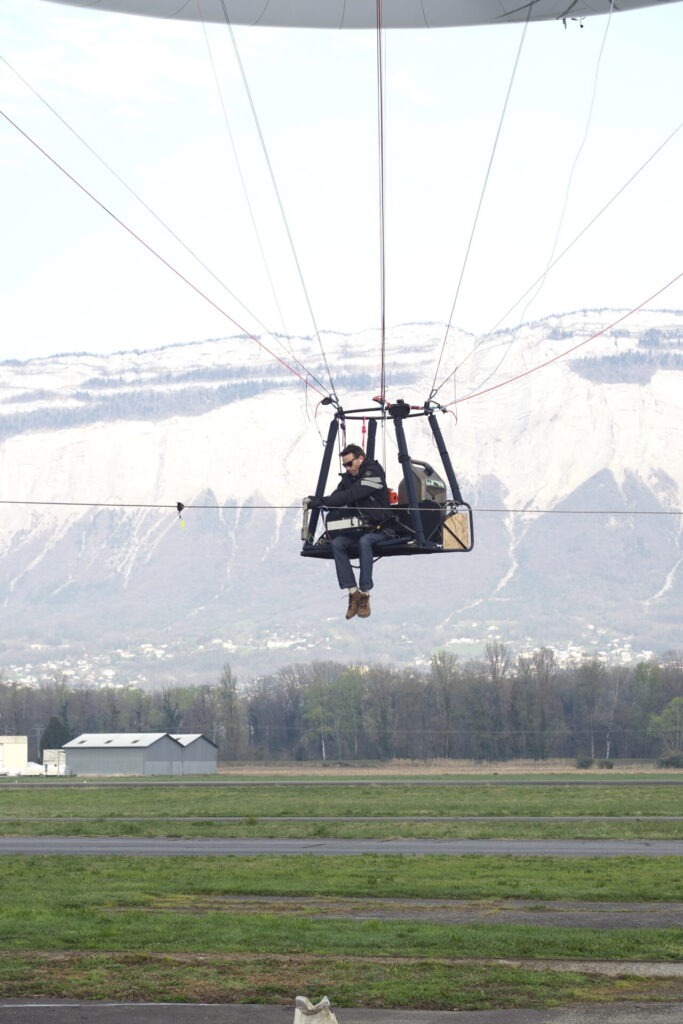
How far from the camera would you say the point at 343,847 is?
37.2 metres

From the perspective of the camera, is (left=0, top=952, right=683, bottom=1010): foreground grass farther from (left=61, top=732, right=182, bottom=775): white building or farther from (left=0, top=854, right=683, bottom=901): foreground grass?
(left=61, top=732, right=182, bottom=775): white building

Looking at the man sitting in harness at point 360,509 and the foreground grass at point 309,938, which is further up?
the man sitting in harness at point 360,509

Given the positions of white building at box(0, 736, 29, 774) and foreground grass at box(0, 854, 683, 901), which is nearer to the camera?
foreground grass at box(0, 854, 683, 901)

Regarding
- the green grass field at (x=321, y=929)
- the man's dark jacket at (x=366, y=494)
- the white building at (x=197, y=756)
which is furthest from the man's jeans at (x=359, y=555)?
the white building at (x=197, y=756)

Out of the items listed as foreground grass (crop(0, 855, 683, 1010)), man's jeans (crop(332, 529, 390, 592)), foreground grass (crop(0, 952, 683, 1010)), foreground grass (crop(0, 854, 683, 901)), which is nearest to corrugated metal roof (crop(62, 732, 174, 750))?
foreground grass (crop(0, 854, 683, 901))

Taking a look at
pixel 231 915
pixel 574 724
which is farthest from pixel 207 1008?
pixel 574 724

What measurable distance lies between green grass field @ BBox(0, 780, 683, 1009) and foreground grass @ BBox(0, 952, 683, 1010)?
0.03 m

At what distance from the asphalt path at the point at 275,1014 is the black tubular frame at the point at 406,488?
6.92m

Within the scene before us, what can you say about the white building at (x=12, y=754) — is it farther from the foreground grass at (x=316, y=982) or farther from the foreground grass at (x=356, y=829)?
the foreground grass at (x=316, y=982)

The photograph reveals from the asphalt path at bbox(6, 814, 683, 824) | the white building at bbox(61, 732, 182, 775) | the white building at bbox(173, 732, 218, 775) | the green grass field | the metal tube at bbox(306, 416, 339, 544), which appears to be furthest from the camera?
the white building at bbox(173, 732, 218, 775)

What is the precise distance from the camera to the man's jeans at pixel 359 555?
68.0 feet

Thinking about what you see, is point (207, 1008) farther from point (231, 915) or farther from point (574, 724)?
point (574, 724)

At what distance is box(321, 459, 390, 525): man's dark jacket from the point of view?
20844 millimetres

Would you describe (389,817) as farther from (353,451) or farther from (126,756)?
(126,756)
